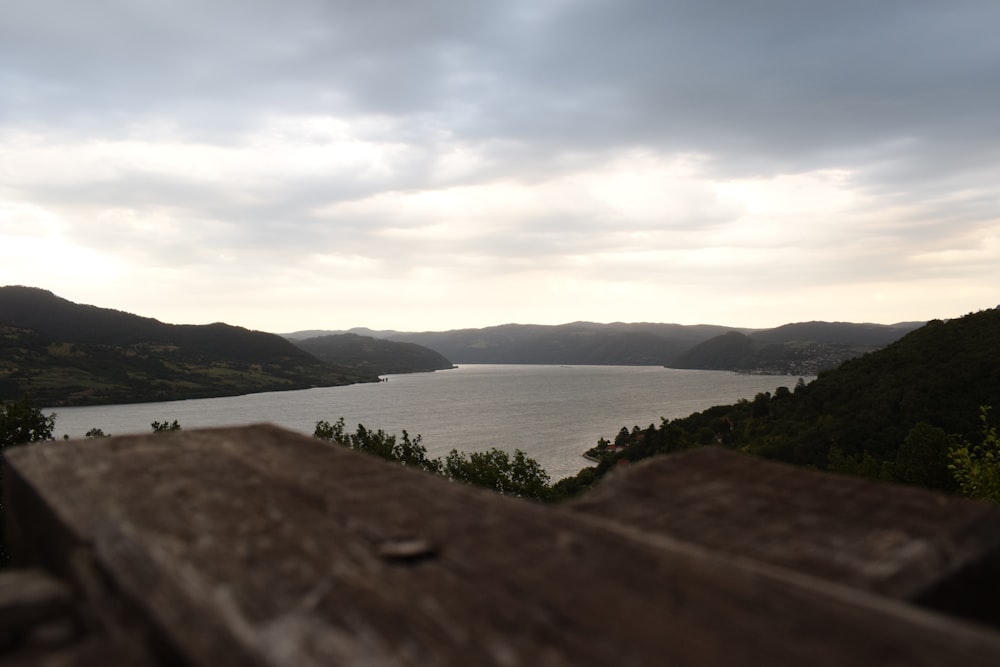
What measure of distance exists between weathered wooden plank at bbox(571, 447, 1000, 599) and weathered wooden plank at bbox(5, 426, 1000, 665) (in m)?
0.21

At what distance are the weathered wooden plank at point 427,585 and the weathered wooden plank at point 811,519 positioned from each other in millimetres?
212

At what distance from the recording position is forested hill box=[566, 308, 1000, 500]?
303 feet

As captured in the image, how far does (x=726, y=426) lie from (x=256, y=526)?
136 meters

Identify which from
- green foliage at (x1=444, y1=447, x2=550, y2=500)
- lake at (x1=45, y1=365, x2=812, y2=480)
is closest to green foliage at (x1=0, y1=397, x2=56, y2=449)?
green foliage at (x1=444, y1=447, x2=550, y2=500)

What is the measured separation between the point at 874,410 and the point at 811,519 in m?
122

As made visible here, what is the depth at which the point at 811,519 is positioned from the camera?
2.24m

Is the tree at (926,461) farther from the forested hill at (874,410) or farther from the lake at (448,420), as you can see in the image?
the lake at (448,420)

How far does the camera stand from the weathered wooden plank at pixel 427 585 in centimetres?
136

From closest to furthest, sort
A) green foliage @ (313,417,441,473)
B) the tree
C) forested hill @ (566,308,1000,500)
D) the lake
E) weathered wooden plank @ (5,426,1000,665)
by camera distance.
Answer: weathered wooden plank @ (5,426,1000,665), green foliage @ (313,417,441,473), the tree, forested hill @ (566,308,1000,500), the lake

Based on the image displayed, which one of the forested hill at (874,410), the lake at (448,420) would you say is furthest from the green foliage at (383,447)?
the lake at (448,420)

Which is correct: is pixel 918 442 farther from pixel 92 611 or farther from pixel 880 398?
pixel 92 611

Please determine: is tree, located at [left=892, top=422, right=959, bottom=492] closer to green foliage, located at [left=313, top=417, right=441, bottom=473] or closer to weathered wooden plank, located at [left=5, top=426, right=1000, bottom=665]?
green foliage, located at [left=313, top=417, right=441, bottom=473]

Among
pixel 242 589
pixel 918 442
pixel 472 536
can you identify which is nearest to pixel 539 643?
pixel 472 536

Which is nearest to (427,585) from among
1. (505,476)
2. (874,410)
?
(505,476)
